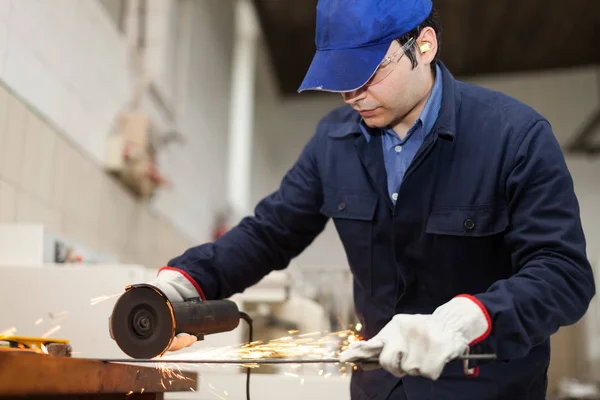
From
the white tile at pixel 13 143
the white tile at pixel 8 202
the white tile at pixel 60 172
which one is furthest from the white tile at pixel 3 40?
the white tile at pixel 60 172

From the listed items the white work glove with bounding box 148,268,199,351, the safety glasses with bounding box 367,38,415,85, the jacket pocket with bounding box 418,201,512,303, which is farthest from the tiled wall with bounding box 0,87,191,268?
the jacket pocket with bounding box 418,201,512,303

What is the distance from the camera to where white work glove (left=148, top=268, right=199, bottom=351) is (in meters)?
1.42

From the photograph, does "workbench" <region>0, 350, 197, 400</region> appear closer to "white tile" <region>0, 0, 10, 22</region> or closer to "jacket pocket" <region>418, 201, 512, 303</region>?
"jacket pocket" <region>418, 201, 512, 303</region>

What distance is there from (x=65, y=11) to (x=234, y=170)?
3.27 meters

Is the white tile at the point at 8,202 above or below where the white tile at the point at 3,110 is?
below

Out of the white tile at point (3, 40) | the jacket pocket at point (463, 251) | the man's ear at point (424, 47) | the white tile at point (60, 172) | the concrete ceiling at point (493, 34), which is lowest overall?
the jacket pocket at point (463, 251)

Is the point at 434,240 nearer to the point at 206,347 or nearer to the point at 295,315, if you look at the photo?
the point at 206,347

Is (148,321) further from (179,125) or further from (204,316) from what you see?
(179,125)

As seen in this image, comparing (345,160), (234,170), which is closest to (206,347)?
(345,160)

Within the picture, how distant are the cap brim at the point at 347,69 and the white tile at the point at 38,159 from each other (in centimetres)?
122

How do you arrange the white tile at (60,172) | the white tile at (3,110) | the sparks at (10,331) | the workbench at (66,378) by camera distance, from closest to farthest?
the workbench at (66,378)
the sparks at (10,331)
the white tile at (3,110)
the white tile at (60,172)

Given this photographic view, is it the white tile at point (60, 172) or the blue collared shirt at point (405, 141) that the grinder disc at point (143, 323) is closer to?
the blue collared shirt at point (405, 141)

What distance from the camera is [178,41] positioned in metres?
4.34

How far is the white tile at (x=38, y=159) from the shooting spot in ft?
7.60
